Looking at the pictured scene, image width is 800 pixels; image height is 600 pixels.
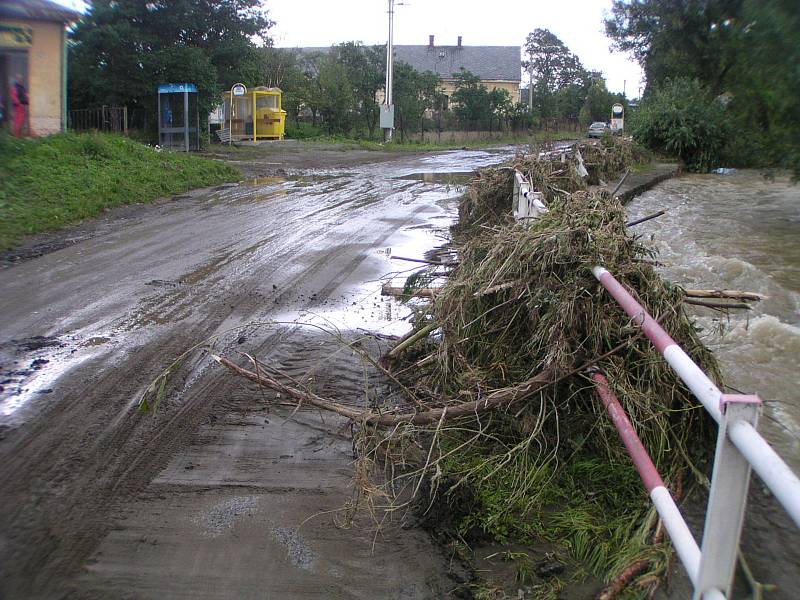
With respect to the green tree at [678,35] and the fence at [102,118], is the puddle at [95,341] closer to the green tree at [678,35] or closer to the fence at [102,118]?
the green tree at [678,35]

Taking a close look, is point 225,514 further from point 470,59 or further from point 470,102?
point 470,59

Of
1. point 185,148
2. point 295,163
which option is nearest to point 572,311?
point 295,163

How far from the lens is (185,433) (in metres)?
5.10

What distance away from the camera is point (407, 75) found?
4978 centimetres

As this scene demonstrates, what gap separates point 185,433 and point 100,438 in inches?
20.3

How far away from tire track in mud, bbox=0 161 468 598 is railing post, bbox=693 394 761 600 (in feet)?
8.89

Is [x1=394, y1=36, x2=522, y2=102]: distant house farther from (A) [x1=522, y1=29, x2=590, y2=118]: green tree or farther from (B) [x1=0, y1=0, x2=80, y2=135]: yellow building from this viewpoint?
(B) [x1=0, y1=0, x2=80, y2=135]: yellow building

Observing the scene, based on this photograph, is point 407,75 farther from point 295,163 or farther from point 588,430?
point 588,430

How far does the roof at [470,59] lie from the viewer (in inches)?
2997

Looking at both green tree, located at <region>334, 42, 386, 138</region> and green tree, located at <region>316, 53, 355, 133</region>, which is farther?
green tree, located at <region>334, 42, 386, 138</region>

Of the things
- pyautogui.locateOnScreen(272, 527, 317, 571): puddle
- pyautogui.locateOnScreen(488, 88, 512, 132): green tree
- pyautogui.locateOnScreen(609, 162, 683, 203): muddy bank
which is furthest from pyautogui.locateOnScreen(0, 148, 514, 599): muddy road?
pyautogui.locateOnScreen(488, 88, 512, 132): green tree

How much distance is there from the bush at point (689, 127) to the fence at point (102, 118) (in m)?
19.7

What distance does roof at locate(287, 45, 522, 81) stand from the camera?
76125 millimetres

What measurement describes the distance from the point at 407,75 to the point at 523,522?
48.3 metres
